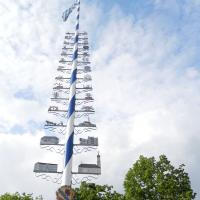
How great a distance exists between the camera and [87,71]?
3097 cm

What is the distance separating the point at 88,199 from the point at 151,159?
32.7 ft

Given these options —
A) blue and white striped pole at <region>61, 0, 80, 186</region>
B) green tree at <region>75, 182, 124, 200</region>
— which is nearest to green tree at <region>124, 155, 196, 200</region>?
green tree at <region>75, 182, 124, 200</region>

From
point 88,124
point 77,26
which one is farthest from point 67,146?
point 77,26

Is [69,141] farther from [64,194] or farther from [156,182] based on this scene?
[156,182]

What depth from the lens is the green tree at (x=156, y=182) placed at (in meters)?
41.8

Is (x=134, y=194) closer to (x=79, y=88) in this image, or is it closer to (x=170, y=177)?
(x=170, y=177)

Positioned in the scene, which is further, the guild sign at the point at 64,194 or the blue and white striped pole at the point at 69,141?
the blue and white striped pole at the point at 69,141

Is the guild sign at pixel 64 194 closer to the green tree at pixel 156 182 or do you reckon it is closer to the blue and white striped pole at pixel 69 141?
the blue and white striped pole at pixel 69 141

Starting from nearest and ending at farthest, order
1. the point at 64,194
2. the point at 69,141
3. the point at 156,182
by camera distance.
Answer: the point at 64,194 → the point at 69,141 → the point at 156,182

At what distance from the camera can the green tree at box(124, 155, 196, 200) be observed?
41812 mm

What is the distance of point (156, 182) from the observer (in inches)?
1676

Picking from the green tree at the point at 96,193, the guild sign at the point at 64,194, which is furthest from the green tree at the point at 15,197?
the guild sign at the point at 64,194

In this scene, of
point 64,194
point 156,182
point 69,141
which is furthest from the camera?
point 156,182

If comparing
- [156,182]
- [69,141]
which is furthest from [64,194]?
[156,182]
